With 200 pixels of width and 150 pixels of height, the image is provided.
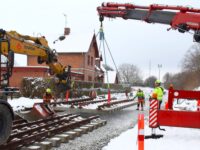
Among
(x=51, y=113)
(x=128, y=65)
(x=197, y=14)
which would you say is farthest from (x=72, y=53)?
(x=128, y=65)

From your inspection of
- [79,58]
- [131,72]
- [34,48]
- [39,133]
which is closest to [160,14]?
[34,48]

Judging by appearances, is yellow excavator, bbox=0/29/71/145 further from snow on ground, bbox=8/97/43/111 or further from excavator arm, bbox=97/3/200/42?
snow on ground, bbox=8/97/43/111

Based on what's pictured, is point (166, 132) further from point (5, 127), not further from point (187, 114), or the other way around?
point (5, 127)

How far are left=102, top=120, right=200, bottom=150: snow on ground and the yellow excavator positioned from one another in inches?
112

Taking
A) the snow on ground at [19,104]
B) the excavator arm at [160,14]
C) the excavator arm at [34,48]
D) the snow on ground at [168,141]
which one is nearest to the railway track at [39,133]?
the snow on ground at [168,141]

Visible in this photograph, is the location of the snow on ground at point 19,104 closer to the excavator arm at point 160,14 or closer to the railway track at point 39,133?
the railway track at point 39,133

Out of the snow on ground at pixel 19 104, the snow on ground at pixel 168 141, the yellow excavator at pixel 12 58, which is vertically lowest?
the snow on ground at pixel 168 141

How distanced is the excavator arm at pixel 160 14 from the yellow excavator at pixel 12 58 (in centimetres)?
265

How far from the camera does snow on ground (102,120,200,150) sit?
10516mm

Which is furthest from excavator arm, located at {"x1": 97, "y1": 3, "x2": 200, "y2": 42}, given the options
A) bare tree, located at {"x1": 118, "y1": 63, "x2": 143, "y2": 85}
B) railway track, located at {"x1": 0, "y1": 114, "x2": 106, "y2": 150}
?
bare tree, located at {"x1": 118, "y1": 63, "x2": 143, "y2": 85}

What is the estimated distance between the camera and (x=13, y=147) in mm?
10070

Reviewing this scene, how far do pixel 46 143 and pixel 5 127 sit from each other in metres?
1.38

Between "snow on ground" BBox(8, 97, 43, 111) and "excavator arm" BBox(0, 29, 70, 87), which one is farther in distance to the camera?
"snow on ground" BBox(8, 97, 43, 111)

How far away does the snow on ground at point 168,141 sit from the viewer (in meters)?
10.5
